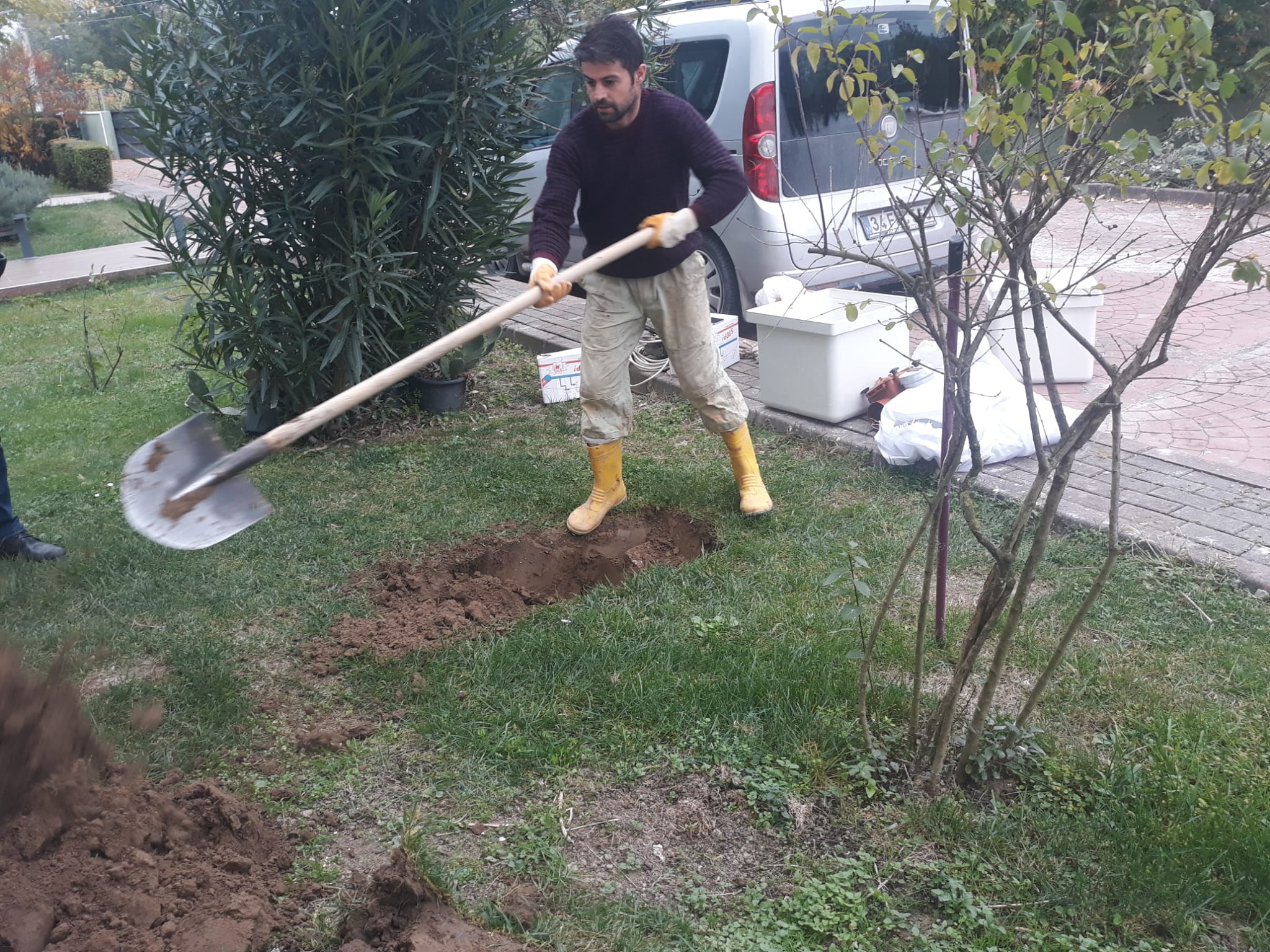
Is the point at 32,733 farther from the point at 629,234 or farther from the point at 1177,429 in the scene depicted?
the point at 1177,429

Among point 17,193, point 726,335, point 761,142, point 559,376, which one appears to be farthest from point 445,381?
point 17,193

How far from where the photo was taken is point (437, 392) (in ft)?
21.0

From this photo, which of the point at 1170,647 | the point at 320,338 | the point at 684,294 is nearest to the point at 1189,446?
the point at 1170,647

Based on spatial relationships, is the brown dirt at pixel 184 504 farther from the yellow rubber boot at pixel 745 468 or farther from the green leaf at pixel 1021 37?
the green leaf at pixel 1021 37

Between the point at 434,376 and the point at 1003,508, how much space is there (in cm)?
343

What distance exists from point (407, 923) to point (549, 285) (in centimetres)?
223

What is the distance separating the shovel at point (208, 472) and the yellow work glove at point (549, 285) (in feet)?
0.96

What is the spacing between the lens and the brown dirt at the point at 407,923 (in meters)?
2.33

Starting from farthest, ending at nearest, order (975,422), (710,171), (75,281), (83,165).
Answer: (83,165) < (75,281) < (975,422) < (710,171)

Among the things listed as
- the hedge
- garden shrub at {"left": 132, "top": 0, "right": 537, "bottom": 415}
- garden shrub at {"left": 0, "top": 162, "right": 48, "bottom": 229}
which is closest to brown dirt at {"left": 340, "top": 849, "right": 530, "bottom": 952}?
garden shrub at {"left": 132, "top": 0, "right": 537, "bottom": 415}

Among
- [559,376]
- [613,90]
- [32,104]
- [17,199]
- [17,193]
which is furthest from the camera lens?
[32,104]

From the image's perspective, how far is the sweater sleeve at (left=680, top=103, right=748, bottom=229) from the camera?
4.18 metres

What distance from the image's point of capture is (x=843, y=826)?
279cm

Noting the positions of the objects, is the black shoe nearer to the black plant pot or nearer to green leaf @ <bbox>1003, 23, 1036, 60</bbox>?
the black plant pot
